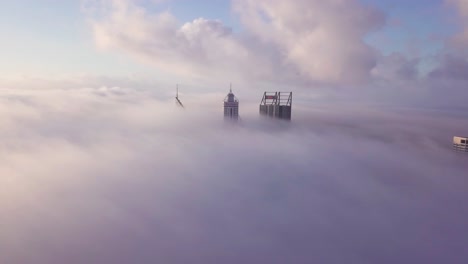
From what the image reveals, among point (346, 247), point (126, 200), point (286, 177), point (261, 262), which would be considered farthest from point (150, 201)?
point (346, 247)

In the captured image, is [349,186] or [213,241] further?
[349,186]

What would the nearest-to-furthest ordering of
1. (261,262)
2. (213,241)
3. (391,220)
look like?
(261,262) → (213,241) → (391,220)

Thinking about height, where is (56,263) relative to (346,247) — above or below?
below

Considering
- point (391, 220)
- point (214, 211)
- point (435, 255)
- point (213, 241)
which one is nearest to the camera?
point (435, 255)

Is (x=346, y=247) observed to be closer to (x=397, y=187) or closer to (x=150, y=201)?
(x=397, y=187)

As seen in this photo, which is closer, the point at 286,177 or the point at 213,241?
the point at 213,241

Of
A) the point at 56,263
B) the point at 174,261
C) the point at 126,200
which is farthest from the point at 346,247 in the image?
the point at 126,200

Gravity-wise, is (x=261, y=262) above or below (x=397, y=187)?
below

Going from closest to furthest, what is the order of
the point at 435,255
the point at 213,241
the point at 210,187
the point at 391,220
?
the point at 435,255, the point at 213,241, the point at 391,220, the point at 210,187

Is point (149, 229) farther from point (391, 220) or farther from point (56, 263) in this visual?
point (391, 220)
